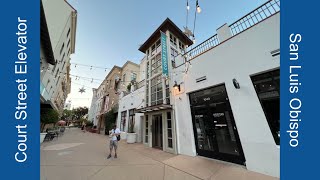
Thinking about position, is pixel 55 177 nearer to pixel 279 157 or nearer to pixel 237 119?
pixel 237 119

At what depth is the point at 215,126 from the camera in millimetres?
5109

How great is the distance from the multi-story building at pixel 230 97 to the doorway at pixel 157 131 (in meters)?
0.10

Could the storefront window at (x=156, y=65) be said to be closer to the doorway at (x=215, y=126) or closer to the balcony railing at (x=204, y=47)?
the balcony railing at (x=204, y=47)

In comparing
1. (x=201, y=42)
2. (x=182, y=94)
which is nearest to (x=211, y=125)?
(x=182, y=94)

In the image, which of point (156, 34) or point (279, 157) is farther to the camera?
point (156, 34)

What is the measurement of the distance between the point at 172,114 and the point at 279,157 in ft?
14.3

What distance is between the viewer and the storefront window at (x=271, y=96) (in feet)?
12.0

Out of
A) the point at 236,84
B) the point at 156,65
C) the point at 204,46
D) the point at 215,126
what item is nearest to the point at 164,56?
the point at 156,65

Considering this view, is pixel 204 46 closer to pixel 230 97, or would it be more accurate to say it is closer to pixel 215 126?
pixel 230 97

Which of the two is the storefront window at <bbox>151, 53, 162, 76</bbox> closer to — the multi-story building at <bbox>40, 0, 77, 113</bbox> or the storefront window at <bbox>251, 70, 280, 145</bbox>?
the storefront window at <bbox>251, 70, 280, 145</bbox>

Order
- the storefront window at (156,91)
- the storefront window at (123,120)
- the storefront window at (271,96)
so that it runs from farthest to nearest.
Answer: the storefront window at (123,120)
the storefront window at (156,91)
the storefront window at (271,96)

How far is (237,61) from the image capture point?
464cm

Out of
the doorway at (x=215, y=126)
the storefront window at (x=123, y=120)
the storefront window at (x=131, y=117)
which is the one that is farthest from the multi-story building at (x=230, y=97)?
the storefront window at (x=123, y=120)
